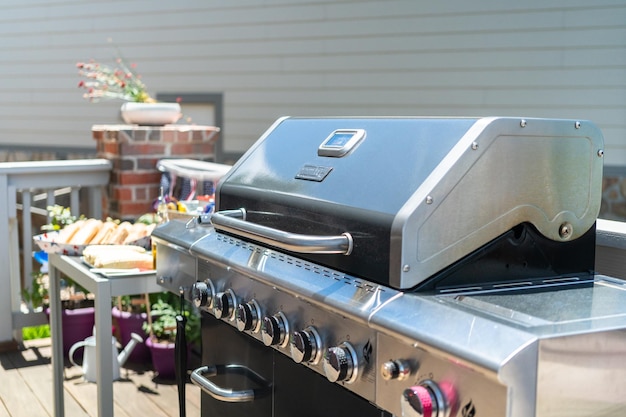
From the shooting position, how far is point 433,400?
1.13 metres

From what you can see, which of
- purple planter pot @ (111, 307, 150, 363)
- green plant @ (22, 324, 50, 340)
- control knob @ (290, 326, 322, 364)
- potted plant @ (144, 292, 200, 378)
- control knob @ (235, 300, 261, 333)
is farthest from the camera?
green plant @ (22, 324, 50, 340)

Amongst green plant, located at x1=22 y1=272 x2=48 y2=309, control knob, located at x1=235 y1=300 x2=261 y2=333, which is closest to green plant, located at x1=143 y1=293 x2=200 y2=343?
green plant, located at x1=22 y1=272 x2=48 y2=309

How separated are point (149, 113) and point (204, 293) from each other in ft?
8.24

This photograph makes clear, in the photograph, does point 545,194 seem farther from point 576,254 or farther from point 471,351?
point 471,351

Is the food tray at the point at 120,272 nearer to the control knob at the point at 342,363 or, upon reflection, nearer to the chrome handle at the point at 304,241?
the chrome handle at the point at 304,241

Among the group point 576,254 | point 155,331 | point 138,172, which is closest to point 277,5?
point 138,172

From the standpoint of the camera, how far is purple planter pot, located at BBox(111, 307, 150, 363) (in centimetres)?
362

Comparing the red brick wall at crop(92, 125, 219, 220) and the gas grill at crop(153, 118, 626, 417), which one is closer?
the gas grill at crop(153, 118, 626, 417)

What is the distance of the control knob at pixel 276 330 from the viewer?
59.7 inches

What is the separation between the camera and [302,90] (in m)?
6.17

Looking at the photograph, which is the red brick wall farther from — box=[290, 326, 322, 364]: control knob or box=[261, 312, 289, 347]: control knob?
box=[290, 326, 322, 364]: control knob

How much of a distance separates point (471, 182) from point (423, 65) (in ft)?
14.3

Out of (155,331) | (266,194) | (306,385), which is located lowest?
(155,331)

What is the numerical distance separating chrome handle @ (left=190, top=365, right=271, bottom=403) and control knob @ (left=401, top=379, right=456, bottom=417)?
1.99ft
